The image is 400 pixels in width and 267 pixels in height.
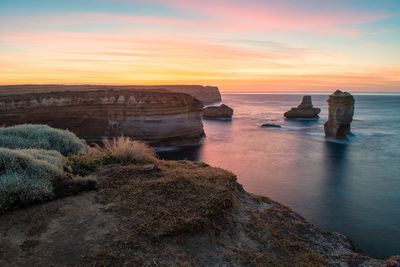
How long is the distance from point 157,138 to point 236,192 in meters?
19.7

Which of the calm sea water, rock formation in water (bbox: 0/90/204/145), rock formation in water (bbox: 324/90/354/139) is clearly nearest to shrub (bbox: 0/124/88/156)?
the calm sea water

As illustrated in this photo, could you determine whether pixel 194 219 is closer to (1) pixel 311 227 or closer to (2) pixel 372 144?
(1) pixel 311 227

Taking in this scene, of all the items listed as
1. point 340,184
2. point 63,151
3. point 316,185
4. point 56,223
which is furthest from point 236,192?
point 340,184

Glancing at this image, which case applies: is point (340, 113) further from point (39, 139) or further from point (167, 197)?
point (39, 139)

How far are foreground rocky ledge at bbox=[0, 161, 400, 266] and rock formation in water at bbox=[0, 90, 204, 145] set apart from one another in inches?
768

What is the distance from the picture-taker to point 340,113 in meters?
28.8

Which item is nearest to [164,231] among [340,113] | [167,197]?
[167,197]

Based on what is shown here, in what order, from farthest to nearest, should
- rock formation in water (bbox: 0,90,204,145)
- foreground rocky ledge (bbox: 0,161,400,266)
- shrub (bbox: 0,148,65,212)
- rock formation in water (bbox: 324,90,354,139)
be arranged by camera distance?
rock formation in water (bbox: 324,90,354,139), rock formation in water (bbox: 0,90,204,145), shrub (bbox: 0,148,65,212), foreground rocky ledge (bbox: 0,161,400,266)

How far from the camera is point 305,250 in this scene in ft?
15.9

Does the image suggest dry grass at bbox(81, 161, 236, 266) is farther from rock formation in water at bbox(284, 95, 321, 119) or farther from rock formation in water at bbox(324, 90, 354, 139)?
rock formation in water at bbox(284, 95, 321, 119)

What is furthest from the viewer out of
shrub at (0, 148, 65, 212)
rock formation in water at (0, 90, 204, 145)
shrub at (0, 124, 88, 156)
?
rock formation in water at (0, 90, 204, 145)

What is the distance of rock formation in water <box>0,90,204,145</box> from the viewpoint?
2539cm

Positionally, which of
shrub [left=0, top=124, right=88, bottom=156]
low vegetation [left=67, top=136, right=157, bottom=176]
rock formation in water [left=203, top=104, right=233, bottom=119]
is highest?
shrub [left=0, top=124, right=88, bottom=156]

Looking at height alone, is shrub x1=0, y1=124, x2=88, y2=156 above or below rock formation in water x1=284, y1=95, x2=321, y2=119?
above
